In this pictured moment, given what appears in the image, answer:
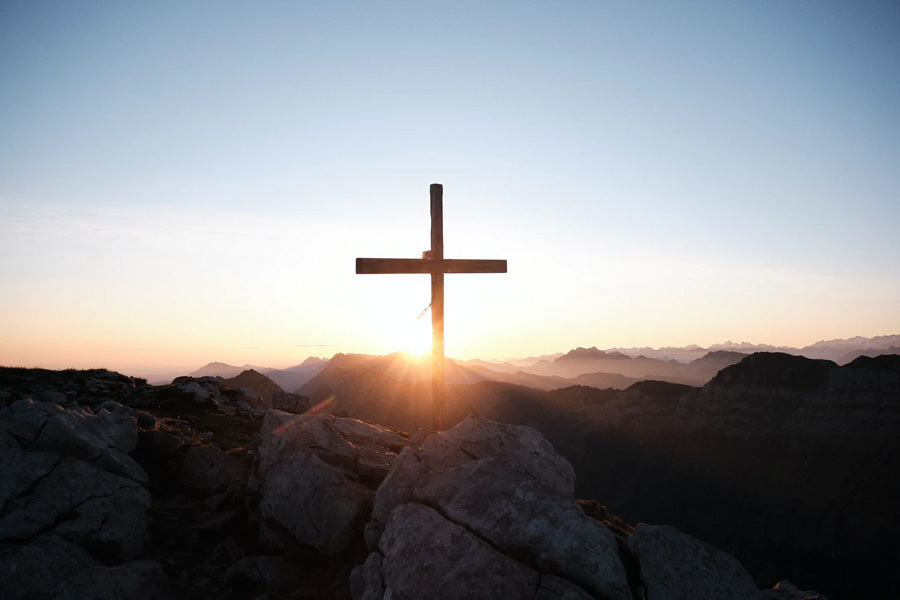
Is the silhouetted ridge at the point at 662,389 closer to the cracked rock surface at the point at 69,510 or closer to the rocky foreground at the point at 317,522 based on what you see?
the rocky foreground at the point at 317,522

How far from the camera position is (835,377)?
106 metres

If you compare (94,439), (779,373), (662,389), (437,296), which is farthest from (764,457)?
(94,439)

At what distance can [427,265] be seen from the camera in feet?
35.1

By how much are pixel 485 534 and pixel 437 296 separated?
5507 mm

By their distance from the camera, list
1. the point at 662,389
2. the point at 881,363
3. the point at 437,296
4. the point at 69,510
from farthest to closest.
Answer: the point at 662,389 < the point at 881,363 < the point at 437,296 < the point at 69,510

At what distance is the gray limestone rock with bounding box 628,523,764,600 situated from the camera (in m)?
5.90

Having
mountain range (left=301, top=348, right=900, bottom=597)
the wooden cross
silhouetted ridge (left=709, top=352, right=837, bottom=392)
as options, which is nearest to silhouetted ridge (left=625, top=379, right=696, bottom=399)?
mountain range (left=301, top=348, right=900, bottom=597)

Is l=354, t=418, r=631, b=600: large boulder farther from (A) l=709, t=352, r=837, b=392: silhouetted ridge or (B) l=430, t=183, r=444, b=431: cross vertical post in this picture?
(A) l=709, t=352, r=837, b=392: silhouetted ridge

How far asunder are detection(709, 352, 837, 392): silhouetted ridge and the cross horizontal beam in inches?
5032

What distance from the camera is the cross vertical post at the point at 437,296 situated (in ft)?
35.2

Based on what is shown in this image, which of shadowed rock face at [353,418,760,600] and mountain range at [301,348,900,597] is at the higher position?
shadowed rock face at [353,418,760,600]

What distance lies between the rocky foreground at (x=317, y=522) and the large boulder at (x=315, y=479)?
0.03 metres

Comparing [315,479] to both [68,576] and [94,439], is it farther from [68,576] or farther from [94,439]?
[94,439]

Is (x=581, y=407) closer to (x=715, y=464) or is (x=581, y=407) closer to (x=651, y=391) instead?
(x=651, y=391)
